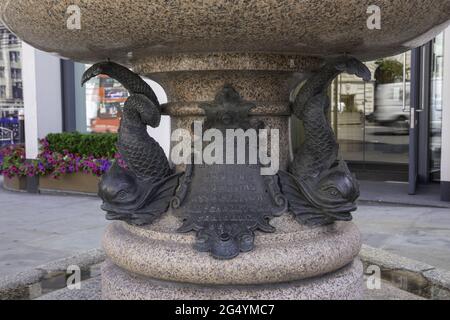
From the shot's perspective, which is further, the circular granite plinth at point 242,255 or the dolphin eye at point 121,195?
the dolphin eye at point 121,195

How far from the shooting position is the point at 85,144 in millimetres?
8438

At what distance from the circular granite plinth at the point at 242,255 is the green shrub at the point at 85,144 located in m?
5.90

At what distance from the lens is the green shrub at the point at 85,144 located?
8.25 meters

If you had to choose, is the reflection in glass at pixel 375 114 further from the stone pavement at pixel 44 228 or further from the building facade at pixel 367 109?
the stone pavement at pixel 44 228

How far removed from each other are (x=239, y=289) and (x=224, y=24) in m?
1.03

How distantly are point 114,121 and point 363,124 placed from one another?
15.4 feet

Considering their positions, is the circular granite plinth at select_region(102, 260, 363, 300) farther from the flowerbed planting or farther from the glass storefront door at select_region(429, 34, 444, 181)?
the glass storefront door at select_region(429, 34, 444, 181)

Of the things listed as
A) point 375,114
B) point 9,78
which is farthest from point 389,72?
point 9,78

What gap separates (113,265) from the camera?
8.36 feet

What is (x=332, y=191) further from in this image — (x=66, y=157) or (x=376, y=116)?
(x=376, y=116)

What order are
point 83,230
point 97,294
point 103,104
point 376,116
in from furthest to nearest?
point 376,116
point 103,104
point 83,230
point 97,294

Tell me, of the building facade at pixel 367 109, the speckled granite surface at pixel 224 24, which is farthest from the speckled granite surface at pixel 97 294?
the building facade at pixel 367 109

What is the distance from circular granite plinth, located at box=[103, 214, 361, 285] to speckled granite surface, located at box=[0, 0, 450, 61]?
75 cm

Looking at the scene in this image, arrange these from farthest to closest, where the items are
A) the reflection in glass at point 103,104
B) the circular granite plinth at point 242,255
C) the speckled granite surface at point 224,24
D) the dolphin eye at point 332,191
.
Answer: the reflection in glass at point 103,104 → the dolphin eye at point 332,191 → the circular granite plinth at point 242,255 → the speckled granite surface at point 224,24
